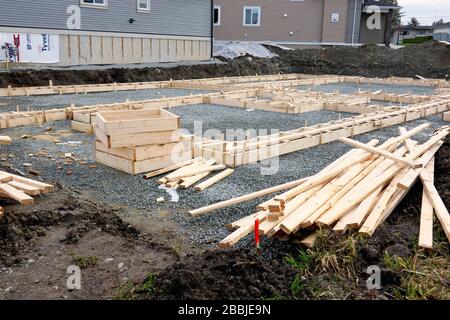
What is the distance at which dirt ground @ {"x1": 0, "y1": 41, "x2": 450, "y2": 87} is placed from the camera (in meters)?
18.5

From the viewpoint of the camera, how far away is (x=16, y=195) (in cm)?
493

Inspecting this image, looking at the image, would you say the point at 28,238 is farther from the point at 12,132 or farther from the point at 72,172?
the point at 12,132

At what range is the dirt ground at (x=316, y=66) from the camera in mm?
18531

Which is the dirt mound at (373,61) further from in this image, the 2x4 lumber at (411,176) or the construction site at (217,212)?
the 2x4 lumber at (411,176)

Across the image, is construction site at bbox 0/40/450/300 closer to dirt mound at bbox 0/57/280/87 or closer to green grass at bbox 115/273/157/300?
green grass at bbox 115/273/157/300

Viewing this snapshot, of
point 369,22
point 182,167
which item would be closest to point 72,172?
point 182,167

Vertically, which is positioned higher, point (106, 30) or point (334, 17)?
point (334, 17)

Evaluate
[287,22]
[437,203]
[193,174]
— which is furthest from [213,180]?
[287,22]

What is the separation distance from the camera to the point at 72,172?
6656 millimetres

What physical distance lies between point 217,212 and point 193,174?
1315mm

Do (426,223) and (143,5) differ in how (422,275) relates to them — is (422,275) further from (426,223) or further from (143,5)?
(143,5)

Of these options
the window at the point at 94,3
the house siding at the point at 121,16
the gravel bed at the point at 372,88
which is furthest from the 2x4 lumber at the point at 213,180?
the window at the point at 94,3

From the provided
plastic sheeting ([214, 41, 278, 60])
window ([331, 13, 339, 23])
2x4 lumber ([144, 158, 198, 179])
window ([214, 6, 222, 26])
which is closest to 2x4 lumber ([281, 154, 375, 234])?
2x4 lumber ([144, 158, 198, 179])
